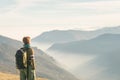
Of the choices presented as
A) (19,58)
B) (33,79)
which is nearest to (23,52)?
(19,58)

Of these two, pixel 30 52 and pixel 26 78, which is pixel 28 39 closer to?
pixel 30 52

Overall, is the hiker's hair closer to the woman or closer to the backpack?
the woman

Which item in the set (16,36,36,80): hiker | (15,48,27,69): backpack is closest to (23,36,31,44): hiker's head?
(16,36,36,80): hiker

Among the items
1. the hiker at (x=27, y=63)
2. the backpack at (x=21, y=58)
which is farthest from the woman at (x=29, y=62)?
the backpack at (x=21, y=58)

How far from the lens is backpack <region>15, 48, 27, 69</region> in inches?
Result: 995

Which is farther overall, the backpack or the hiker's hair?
the hiker's hair

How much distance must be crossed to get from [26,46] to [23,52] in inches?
20.5

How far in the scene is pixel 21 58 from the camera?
25281mm

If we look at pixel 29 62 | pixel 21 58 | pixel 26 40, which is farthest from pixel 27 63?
pixel 26 40

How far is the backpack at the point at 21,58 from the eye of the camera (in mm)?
25281

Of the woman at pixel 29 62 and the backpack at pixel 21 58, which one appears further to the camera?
the woman at pixel 29 62

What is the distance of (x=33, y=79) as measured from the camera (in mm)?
25562

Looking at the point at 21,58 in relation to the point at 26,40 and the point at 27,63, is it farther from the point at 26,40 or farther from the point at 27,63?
the point at 26,40

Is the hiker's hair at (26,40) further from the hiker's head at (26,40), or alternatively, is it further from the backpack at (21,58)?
the backpack at (21,58)
